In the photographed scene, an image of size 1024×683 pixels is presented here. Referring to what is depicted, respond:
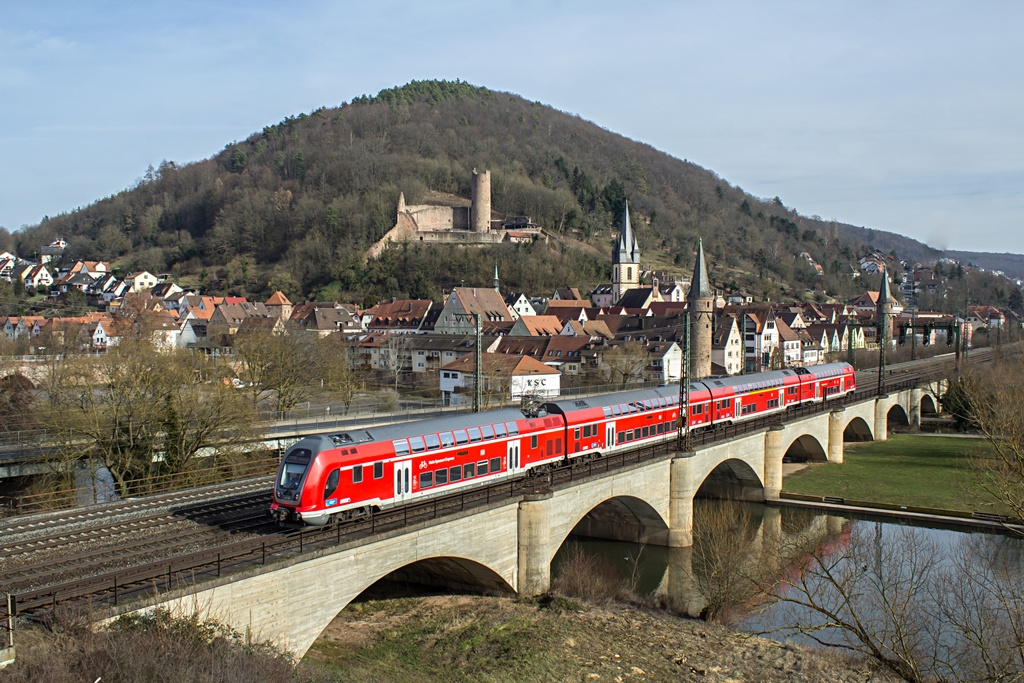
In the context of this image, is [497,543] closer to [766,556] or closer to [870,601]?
[870,601]

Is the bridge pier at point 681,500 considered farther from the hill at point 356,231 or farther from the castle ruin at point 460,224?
the castle ruin at point 460,224

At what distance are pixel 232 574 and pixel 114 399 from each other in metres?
19.9

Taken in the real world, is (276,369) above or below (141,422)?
above

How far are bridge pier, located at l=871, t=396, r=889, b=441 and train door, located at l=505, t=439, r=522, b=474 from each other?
42055 mm

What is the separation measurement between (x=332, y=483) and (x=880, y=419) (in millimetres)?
52508

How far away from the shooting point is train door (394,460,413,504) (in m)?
22.3

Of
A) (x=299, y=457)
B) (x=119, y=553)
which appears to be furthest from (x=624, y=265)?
(x=119, y=553)

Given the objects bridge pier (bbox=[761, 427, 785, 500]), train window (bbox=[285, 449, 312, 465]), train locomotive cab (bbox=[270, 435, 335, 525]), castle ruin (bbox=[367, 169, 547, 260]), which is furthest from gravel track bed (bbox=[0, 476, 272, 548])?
castle ruin (bbox=[367, 169, 547, 260])

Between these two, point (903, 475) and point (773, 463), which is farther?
point (903, 475)

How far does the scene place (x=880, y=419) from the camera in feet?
204

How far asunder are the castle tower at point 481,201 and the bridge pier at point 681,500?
129767mm

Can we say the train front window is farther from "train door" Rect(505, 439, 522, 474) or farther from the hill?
the hill

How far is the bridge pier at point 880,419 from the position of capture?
6097 cm

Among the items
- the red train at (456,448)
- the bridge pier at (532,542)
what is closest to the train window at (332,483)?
the red train at (456,448)
